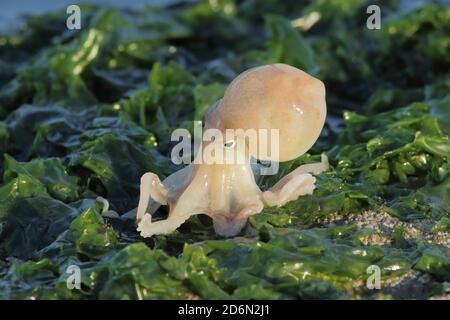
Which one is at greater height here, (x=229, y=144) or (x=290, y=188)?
(x=229, y=144)

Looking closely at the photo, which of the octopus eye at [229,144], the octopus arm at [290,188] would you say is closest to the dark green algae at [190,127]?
the octopus arm at [290,188]

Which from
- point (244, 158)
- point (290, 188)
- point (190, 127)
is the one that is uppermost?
point (190, 127)

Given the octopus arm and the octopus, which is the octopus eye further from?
the octopus arm

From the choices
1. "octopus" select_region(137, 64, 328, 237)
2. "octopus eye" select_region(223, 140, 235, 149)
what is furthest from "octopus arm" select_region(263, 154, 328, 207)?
"octopus eye" select_region(223, 140, 235, 149)

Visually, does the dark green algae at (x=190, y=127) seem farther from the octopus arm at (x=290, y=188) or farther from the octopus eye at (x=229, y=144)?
the octopus eye at (x=229, y=144)

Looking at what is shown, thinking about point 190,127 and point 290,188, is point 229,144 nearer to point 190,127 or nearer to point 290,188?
point 290,188

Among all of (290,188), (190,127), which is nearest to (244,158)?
(290,188)
